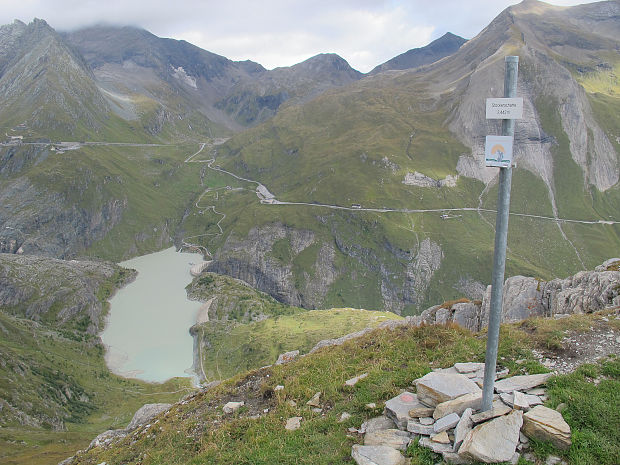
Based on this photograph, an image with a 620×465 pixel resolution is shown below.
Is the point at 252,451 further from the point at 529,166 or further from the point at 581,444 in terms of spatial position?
the point at 529,166

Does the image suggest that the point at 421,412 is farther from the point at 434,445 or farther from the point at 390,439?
the point at 434,445

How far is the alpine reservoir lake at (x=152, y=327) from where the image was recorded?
88500 millimetres

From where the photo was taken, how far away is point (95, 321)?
108938 millimetres

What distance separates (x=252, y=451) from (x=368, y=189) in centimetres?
16050

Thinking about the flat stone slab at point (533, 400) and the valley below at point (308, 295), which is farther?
the valley below at point (308, 295)

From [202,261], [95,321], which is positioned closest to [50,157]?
[202,261]

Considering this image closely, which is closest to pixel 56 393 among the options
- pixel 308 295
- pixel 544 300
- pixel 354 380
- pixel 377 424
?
pixel 354 380

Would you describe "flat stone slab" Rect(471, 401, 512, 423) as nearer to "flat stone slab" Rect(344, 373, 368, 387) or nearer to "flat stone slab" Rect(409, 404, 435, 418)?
"flat stone slab" Rect(409, 404, 435, 418)

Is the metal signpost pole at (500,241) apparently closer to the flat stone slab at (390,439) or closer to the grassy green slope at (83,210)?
the flat stone slab at (390,439)

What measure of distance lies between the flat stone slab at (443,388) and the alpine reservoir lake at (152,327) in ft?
260

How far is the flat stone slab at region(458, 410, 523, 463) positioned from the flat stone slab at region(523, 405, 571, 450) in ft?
0.80

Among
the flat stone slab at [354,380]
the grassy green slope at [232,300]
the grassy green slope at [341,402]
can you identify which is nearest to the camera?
the grassy green slope at [341,402]

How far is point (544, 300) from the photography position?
34031 mm

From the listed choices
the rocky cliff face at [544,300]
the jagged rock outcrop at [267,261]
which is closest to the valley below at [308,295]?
the rocky cliff face at [544,300]
